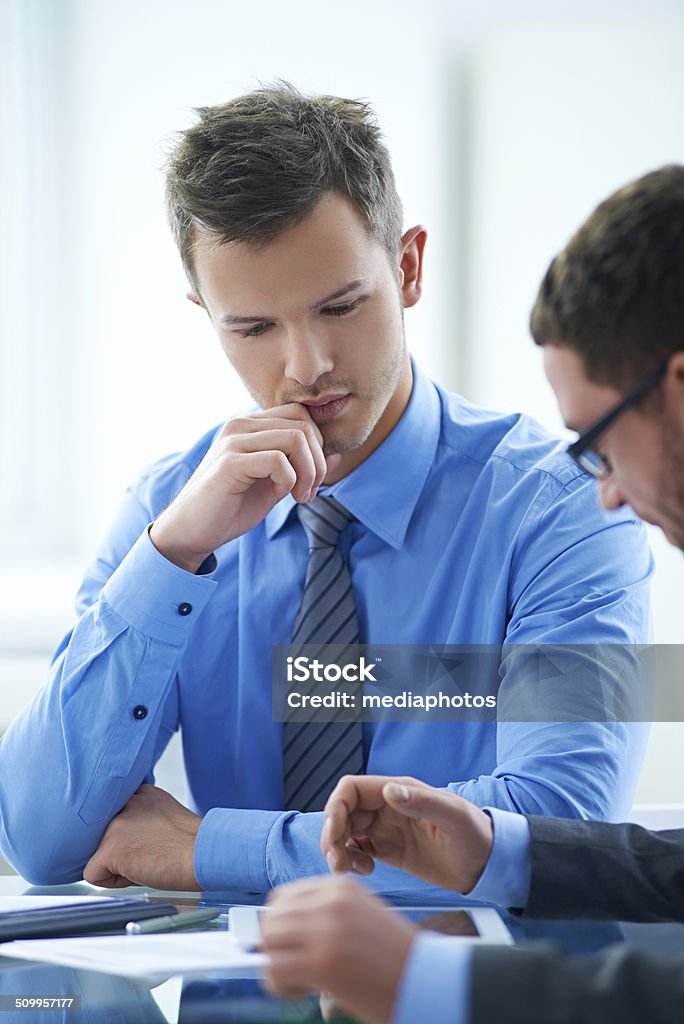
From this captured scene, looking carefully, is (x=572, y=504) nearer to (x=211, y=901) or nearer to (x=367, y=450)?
(x=367, y=450)

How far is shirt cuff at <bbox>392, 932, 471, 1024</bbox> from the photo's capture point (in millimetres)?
669

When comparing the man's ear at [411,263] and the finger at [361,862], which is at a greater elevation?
the man's ear at [411,263]

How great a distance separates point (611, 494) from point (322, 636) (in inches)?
25.1

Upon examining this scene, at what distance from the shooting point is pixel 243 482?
4.77 feet

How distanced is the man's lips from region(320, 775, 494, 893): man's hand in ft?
1.89

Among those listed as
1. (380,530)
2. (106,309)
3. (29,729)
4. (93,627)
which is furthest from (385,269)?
(106,309)

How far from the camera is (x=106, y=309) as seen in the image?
283cm

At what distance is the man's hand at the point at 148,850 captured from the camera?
4.29ft

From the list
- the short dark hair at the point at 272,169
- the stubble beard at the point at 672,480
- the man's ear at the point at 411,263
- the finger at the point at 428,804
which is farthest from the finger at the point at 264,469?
the stubble beard at the point at 672,480

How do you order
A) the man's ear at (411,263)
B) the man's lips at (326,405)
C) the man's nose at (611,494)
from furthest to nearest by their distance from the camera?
the man's ear at (411,263), the man's lips at (326,405), the man's nose at (611,494)

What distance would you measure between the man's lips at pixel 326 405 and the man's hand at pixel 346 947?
2.90 ft

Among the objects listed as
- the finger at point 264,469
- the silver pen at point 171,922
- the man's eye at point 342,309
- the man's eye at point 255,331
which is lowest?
the silver pen at point 171,922

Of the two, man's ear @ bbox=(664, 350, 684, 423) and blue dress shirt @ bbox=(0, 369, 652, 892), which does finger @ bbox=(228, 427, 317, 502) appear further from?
man's ear @ bbox=(664, 350, 684, 423)

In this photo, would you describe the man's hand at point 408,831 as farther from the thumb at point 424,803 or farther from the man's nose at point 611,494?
the man's nose at point 611,494
